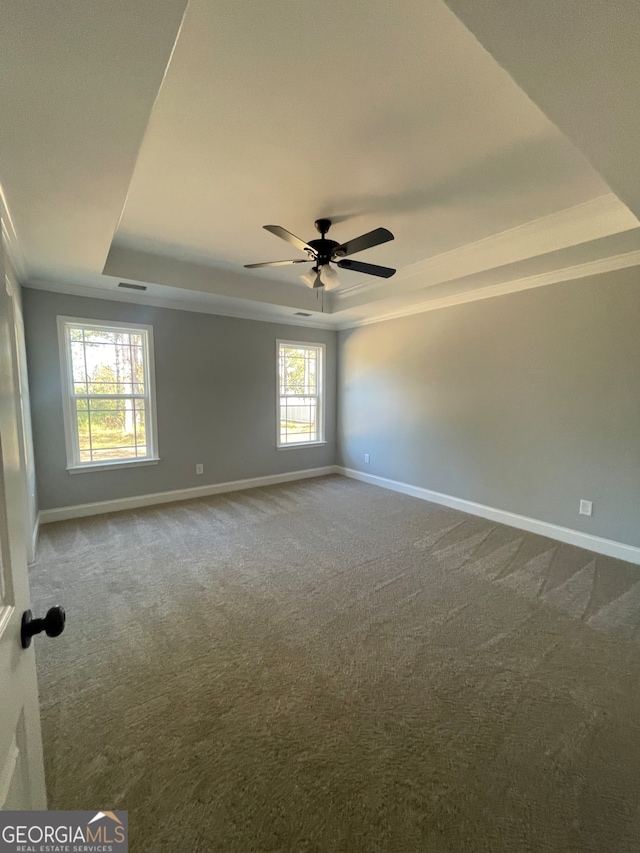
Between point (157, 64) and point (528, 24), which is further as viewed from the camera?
point (157, 64)

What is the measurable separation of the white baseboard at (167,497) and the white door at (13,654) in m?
3.58

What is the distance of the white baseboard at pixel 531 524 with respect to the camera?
3.01 metres

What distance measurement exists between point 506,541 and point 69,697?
337cm

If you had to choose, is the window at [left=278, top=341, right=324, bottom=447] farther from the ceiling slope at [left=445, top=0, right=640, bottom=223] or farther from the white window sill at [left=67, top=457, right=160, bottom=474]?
the ceiling slope at [left=445, top=0, right=640, bottom=223]

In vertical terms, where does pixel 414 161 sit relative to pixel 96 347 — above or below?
above

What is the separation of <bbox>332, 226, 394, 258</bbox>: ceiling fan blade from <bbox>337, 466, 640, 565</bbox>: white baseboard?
3028mm

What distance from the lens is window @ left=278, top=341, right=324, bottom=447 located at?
5.43 m

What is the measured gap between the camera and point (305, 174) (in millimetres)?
2156

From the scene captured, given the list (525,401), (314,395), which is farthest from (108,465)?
(525,401)

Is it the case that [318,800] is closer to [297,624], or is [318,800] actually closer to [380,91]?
[297,624]

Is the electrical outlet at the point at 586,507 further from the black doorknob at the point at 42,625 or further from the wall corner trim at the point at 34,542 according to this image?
the wall corner trim at the point at 34,542

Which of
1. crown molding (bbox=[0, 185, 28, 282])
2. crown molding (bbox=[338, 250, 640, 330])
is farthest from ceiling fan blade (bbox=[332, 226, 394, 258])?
crown molding (bbox=[338, 250, 640, 330])

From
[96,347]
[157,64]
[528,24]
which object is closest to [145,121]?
[157,64]

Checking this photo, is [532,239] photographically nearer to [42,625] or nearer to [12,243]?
[42,625]
